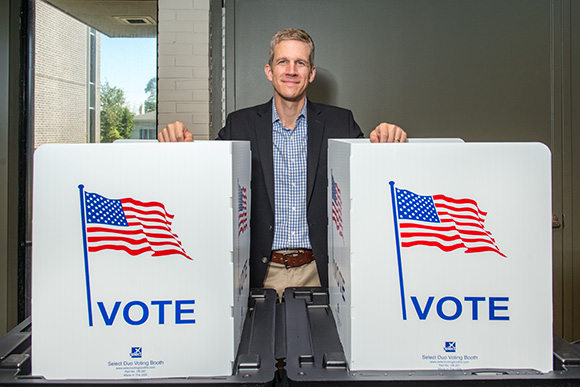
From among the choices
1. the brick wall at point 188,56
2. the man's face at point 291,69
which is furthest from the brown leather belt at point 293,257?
the brick wall at point 188,56

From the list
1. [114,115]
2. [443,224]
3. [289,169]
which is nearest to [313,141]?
[289,169]

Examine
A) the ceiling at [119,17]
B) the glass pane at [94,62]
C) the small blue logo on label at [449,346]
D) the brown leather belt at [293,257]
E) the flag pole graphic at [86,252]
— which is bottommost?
the small blue logo on label at [449,346]

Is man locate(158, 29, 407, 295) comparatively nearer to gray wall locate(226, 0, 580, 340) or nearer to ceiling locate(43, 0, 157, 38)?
gray wall locate(226, 0, 580, 340)

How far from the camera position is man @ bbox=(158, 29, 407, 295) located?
5.48 ft

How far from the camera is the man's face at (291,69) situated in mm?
1805

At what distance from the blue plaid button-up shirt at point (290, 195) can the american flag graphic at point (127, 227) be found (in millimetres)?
970

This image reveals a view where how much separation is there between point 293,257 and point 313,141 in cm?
44

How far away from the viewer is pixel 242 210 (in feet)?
3.09

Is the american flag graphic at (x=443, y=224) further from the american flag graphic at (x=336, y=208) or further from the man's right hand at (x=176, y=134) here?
the man's right hand at (x=176, y=134)

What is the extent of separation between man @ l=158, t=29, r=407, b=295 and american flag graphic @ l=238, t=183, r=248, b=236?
638 millimetres

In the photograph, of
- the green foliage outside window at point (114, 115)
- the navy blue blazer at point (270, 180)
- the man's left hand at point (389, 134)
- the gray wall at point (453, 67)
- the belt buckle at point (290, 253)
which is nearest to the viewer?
the man's left hand at point (389, 134)

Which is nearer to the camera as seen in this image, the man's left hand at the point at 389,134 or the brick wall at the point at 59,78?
the man's left hand at the point at 389,134

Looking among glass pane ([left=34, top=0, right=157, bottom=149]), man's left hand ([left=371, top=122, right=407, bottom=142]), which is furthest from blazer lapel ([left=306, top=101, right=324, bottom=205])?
glass pane ([left=34, top=0, right=157, bottom=149])

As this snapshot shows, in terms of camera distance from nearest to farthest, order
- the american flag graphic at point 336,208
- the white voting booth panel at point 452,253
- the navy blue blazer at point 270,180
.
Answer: the white voting booth panel at point 452,253
the american flag graphic at point 336,208
the navy blue blazer at point 270,180
